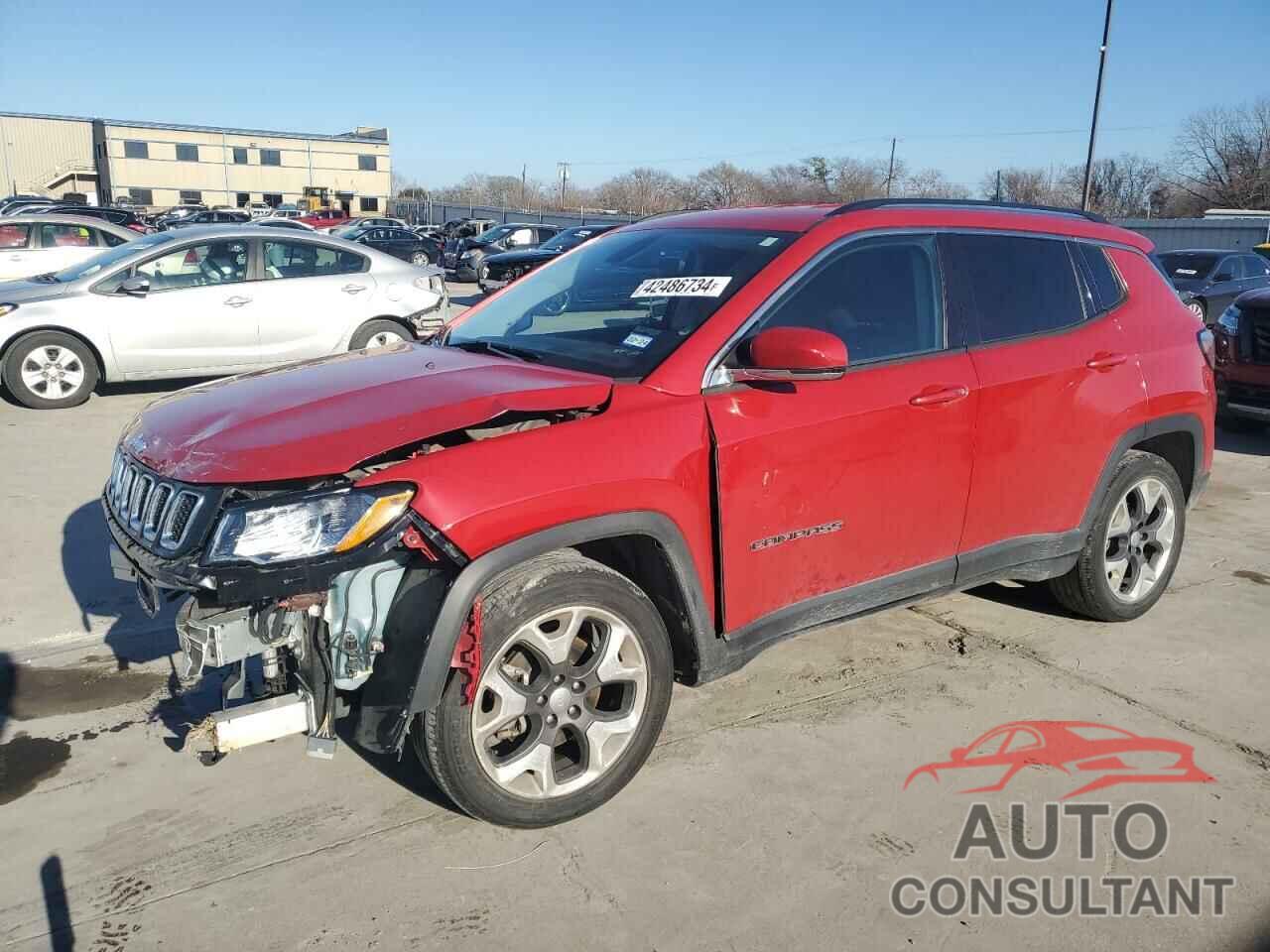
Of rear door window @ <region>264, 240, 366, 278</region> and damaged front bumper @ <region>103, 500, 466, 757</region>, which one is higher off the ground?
rear door window @ <region>264, 240, 366, 278</region>

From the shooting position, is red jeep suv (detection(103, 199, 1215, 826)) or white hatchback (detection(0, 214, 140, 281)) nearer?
red jeep suv (detection(103, 199, 1215, 826))

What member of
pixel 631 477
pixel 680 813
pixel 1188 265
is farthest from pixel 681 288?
pixel 1188 265

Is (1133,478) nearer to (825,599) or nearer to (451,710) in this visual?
(825,599)

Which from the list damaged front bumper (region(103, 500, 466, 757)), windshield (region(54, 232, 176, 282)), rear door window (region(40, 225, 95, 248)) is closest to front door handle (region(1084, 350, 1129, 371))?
damaged front bumper (region(103, 500, 466, 757))

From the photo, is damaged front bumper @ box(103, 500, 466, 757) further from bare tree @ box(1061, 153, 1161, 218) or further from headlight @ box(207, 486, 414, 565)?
bare tree @ box(1061, 153, 1161, 218)

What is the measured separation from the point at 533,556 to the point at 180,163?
85447 mm

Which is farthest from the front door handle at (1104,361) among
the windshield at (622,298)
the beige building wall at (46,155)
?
the beige building wall at (46,155)

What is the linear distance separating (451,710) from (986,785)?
1.85 metres

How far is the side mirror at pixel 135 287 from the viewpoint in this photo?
9.31m

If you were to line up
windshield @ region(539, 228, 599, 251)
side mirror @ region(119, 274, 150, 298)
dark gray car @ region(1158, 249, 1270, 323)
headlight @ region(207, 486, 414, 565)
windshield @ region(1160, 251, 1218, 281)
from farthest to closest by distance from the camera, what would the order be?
windshield @ region(539, 228, 599, 251)
windshield @ region(1160, 251, 1218, 281)
dark gray car @ region(1158, 249, 1270, 323)
side mirror @ region(119, 274, 150, 298)
headlight @ region(207, 486, 414, 565)

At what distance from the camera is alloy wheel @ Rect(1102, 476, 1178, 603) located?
464 centimetres

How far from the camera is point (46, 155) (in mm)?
75875

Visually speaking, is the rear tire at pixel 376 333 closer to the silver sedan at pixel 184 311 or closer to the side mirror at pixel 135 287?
the silver sedan at pixel 184 311

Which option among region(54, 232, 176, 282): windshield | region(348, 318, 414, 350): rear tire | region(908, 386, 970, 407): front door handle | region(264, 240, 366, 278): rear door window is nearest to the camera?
region(908, 386, 970, 407): front door handle
